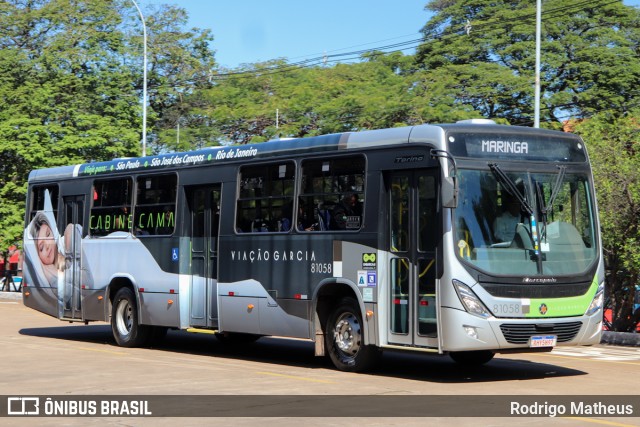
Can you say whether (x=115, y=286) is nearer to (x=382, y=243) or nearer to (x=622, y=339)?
(x=382, y=243)

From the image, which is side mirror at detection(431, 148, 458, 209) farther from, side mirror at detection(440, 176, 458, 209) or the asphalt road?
the asphalt road

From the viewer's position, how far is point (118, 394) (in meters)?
12.6

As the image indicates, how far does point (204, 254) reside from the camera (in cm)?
1842

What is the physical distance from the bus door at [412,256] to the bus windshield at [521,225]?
43 cm

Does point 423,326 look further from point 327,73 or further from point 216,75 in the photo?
point 216,75

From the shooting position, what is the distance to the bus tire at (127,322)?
19.9 meters

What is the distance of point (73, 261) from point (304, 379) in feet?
28.1

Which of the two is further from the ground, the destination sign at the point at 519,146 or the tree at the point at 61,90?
the tree at the point at 61,90

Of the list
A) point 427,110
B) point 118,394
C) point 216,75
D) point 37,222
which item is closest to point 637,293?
point 37,222

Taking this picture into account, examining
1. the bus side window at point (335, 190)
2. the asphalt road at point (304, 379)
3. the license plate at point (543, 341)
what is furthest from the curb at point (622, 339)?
the bus side window at point (335, 190)

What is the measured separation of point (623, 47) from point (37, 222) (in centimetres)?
3026

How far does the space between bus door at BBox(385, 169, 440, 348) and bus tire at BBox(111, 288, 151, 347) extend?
675 centimetres

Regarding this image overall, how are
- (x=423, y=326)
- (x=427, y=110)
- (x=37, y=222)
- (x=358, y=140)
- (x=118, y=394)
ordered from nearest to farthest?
(x=118, y=394), (x=423, y=326), (x=358, y=140), (x=37, y=222), (x=427, y=110)

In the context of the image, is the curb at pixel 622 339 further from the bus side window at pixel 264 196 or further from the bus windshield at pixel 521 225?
the bus side window at pixel 264 196
